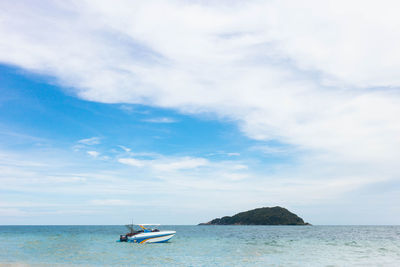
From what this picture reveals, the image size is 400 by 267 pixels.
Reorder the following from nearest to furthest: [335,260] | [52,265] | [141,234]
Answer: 1. [52,265]
2. [335,260]
3. [141,234]

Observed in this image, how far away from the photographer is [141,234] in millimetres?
60781

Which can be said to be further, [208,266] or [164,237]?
[164,237]

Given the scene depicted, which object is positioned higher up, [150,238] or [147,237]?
[147,237]

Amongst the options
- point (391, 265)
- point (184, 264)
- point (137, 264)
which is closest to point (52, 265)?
point (137, 264)

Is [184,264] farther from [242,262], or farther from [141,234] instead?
[141,234]

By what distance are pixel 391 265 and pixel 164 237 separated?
40.0m

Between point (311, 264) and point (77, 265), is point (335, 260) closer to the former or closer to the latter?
point (311, 264)

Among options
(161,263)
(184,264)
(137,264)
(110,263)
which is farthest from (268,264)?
(110,263)

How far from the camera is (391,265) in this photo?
34000 mm

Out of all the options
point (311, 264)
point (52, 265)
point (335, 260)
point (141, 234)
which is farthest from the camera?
point (141, 234)

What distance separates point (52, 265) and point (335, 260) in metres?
30.6

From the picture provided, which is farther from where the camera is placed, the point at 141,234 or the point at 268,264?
the point at 141,234

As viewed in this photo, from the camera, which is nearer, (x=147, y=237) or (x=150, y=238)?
(x=147, y=237)

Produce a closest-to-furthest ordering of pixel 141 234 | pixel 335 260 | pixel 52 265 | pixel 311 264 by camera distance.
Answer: pixel 52 265 < pixel 311 264 < pixel 335 260 < pixel 141 234
